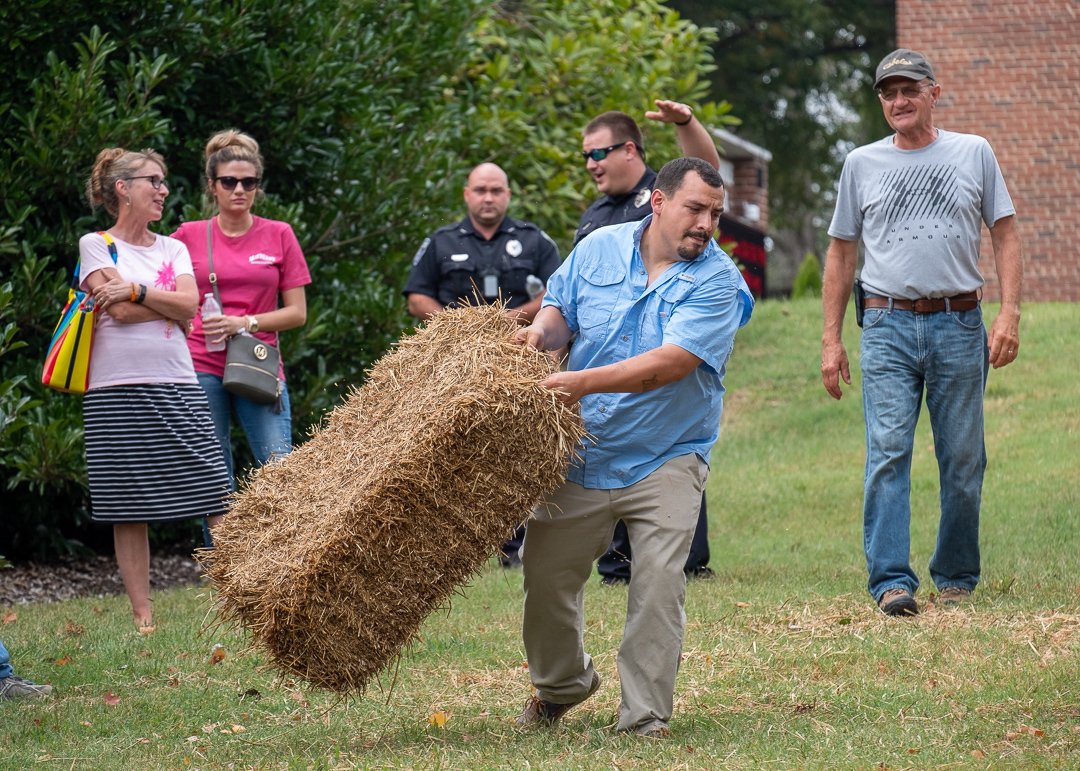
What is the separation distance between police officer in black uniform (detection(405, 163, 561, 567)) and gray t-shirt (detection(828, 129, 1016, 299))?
2091mm

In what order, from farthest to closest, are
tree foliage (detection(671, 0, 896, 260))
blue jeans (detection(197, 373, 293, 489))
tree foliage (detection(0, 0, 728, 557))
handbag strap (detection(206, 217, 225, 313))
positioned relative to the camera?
tree foliage (detection(671, 0, 896, 260)) < tree foliage (detection(0, 0, 728, 557)) < blue jeans (detection(197, 373, 293, 489)) < handbag strap (detection(206, 217, 225, 313))

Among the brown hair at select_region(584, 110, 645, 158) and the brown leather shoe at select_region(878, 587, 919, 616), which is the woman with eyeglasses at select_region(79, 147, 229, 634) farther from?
the brown leather shoe at select_region(878, 587, 919, 616)

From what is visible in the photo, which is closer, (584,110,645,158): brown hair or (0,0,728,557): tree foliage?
(584,110,645,158): brown hair

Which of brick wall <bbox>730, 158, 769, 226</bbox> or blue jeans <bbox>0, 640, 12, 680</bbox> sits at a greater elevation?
brick wall <bbox>730, 158, 769, 226</bbox>

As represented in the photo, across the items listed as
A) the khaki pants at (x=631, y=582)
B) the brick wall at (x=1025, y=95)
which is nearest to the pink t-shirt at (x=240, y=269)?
the khaki pants at (x=631, y=582)

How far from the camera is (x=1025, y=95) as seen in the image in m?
18.8

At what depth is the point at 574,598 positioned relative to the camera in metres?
5.08

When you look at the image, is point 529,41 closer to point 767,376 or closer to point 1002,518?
point 767,376

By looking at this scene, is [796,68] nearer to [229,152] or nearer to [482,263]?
[482,263]

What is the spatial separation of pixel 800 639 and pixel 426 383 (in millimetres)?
2327

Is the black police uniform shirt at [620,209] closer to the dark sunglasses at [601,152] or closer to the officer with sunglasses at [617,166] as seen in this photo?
the officer with sunglasses at [617,166]

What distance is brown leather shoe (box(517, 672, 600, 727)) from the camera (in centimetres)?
522

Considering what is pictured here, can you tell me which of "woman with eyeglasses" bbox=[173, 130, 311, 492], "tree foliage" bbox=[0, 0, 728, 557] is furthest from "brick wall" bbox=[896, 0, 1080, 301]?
"woman with eyeglasses" bbox=[173, 130, 311, 492]

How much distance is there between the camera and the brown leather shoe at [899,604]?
6613 millimetres
